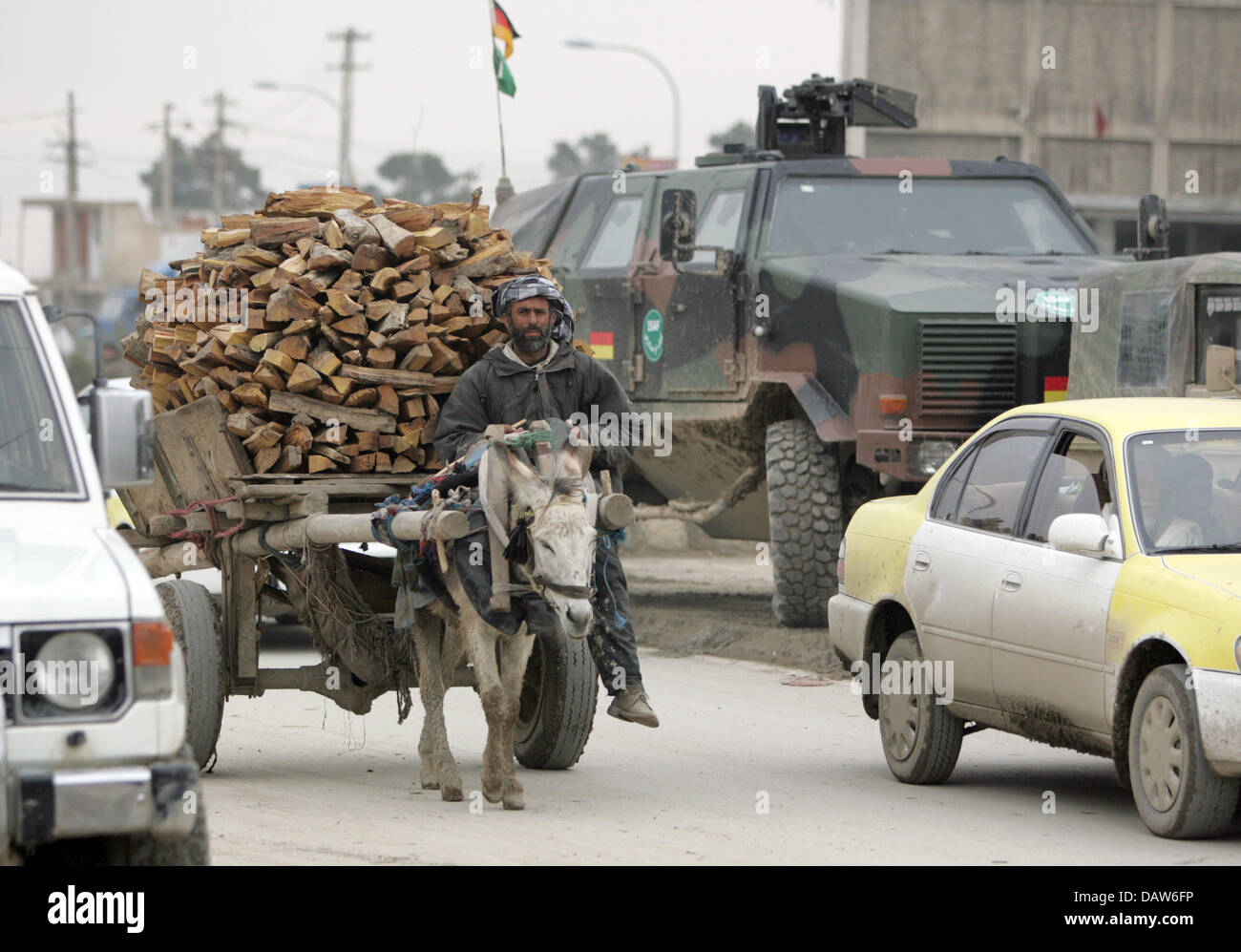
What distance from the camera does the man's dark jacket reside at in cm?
878

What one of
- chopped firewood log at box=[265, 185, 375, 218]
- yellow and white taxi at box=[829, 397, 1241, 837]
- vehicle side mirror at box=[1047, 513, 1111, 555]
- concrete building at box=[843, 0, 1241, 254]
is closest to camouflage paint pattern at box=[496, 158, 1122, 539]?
yellow and white taxi at box=[829, 397, 1241, 837]

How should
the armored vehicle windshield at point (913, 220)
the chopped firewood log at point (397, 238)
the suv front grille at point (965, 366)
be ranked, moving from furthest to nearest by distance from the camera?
the armored vehicle windshield at point (913, 220), the suv front grille at point (965, 366), the chopped firewood log at point (397, 238)

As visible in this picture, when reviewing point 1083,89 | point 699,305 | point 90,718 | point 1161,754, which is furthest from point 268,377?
point 1083,89

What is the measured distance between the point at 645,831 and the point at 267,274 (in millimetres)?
3061

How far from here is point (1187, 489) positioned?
8.05 m

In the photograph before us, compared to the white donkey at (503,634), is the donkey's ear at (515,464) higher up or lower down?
higher up

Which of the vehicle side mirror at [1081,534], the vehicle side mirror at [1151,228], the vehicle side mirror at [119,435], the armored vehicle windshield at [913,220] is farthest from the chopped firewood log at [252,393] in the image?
the vehicle side mirror at [1151,228]

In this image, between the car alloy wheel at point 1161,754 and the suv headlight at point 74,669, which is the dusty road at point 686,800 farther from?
the suv headlight at point 74,669

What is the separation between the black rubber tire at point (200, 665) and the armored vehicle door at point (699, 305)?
646 cm

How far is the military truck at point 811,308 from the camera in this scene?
44.1ft

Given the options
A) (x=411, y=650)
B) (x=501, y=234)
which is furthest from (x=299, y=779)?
(x=501, y=234)

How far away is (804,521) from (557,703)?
495 centimetres

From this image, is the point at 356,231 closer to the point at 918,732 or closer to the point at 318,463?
the point at 318,463

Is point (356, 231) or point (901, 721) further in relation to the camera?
point (356, 231)
